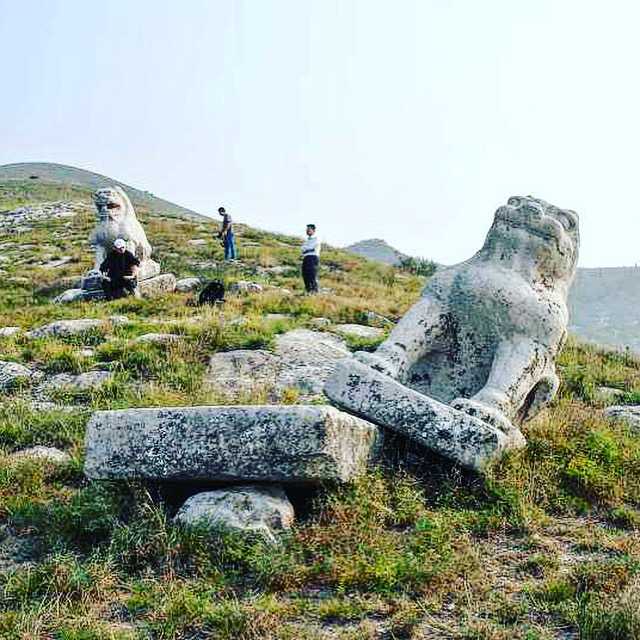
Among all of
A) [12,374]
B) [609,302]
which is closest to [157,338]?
[12,374]

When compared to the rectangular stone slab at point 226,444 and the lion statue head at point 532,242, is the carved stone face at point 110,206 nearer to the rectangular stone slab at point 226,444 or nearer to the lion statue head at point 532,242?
the lion statue head at point 532,242

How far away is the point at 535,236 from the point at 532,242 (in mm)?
55

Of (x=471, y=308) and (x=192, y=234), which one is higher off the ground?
(x=471, y=308)

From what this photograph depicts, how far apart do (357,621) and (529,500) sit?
1.76 m

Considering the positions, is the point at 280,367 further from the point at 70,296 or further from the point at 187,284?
the point at 187,284

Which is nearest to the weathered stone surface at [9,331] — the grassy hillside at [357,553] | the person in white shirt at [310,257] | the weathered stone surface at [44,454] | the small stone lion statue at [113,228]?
the small stone lion statue at [113,228]

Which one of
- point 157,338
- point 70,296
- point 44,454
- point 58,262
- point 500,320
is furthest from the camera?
point 58,262

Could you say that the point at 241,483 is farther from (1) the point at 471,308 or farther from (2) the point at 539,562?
(1) the point at 471,308

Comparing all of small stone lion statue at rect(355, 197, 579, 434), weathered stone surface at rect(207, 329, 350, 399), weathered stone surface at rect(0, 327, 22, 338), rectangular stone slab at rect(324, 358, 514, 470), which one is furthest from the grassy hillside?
weathered stone surface at rect(0, 327, 22, 338)

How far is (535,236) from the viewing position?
637 centimetres

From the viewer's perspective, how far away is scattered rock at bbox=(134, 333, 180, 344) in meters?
10.2

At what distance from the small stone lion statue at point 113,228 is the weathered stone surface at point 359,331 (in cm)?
535

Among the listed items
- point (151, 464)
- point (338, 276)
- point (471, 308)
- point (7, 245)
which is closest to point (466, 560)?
point (151, 464)

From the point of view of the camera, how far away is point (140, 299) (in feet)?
47.8
